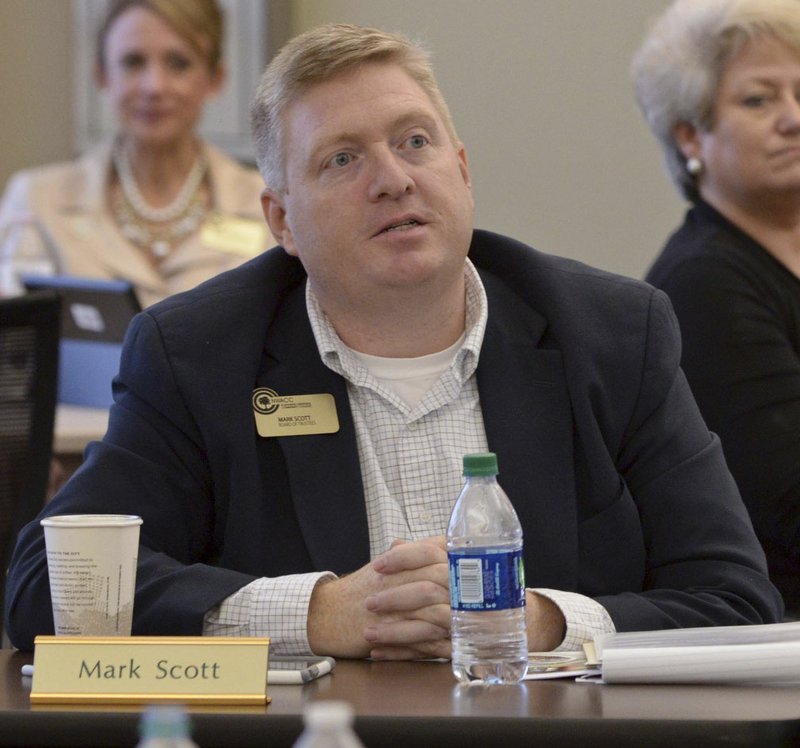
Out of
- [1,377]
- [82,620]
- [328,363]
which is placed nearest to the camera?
[82,620]

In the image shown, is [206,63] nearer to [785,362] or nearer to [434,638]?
[785,362]

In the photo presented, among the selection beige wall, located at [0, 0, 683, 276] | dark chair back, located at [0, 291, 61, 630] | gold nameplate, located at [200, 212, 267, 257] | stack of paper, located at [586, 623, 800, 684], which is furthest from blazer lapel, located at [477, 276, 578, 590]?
beige wall, located at [0, 0, 683, 276]

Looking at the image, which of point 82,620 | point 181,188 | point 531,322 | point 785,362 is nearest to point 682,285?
point 785,362

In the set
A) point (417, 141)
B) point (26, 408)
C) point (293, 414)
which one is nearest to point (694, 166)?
point (417, 141)

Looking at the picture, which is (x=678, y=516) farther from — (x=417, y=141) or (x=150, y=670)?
(x=150, y=670)

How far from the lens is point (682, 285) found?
2.54 m

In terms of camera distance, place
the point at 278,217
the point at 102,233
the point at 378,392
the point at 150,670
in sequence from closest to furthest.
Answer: the point at 150,670 < the point at 378,392 < the point at 278,217 < the point at 102,233

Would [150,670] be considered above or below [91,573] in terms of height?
below

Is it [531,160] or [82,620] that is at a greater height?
[531,160]

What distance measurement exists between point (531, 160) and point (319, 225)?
11.6 feet

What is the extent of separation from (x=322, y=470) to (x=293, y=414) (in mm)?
97

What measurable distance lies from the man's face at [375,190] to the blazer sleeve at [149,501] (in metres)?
0.27

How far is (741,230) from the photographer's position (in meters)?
2.64

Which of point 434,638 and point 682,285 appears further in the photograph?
point 682,285
